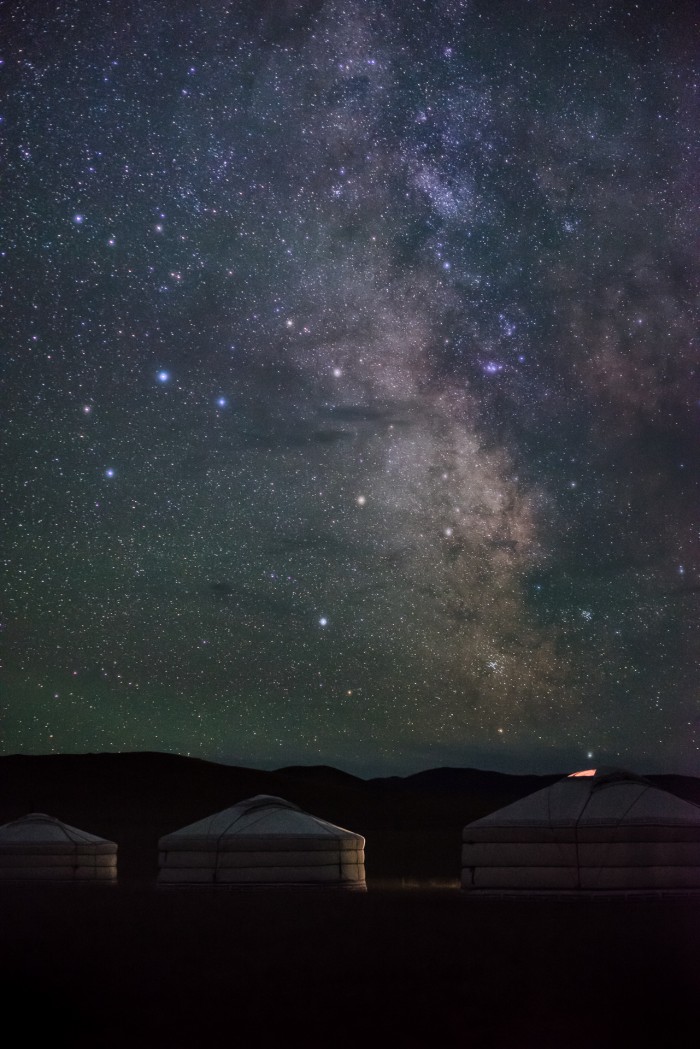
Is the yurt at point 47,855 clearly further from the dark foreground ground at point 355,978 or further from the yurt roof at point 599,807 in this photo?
the yurt roof at point 599,807

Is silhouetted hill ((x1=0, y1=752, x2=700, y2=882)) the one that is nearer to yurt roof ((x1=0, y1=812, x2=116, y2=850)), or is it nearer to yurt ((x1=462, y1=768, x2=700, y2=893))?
yurt roof ((x1=0, y1=812, x2=116, y2=850))

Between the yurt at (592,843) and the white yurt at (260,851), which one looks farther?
the white yurt at (260,851)

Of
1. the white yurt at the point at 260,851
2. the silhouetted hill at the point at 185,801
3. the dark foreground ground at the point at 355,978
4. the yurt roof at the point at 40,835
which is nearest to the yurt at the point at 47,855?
the yurt roof at the point at 40,835

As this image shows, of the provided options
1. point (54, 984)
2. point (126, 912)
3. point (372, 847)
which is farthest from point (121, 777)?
point (54, 984)

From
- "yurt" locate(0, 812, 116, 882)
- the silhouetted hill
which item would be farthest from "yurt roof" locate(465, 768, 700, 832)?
the silhouetted hill

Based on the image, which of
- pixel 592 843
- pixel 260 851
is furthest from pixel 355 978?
pixel 260 851

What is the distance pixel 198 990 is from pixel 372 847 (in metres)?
57.9

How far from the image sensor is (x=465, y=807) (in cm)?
8856

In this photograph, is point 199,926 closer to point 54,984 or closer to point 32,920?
point 32,920

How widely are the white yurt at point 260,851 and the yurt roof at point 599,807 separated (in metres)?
5.23

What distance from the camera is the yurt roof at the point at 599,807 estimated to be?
19.8 metres

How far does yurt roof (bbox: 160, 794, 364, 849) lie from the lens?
24.6 m

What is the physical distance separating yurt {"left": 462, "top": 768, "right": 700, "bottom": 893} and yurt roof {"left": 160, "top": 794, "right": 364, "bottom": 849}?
491 cm

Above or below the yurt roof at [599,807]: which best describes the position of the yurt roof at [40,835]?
below
